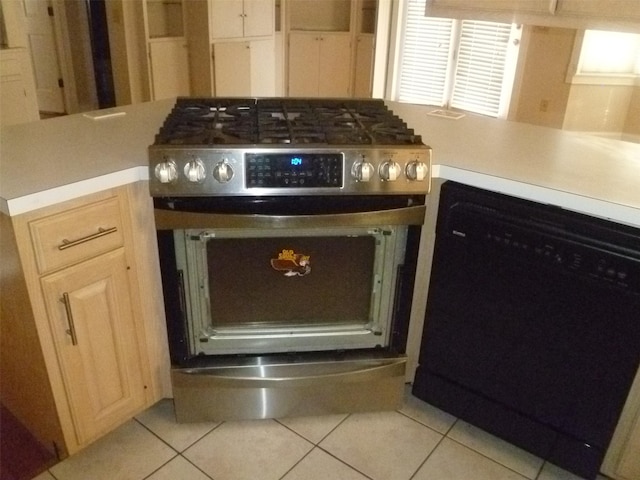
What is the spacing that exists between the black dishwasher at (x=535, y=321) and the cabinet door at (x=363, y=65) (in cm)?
443

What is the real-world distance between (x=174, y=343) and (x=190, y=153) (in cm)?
62

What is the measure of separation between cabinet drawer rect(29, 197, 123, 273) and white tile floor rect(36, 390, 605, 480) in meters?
0.69

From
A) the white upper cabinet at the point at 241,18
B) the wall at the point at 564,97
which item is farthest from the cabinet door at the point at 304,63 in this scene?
the wall at the point at 564,97

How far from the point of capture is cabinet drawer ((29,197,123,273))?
4.21 feet

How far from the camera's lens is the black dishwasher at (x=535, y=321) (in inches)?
53.6

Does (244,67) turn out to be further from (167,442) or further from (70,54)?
(167,442)

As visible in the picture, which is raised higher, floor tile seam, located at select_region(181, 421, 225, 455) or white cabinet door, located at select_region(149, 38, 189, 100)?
white cabinet door, located at select_region(149, 38, 189, 100)


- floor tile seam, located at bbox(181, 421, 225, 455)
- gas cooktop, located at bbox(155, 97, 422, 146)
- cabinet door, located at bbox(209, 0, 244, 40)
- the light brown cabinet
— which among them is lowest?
floor tile seam, located at bbox(181, 421, 225, 455)

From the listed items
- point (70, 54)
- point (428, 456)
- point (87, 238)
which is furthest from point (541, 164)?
point (70, 54)

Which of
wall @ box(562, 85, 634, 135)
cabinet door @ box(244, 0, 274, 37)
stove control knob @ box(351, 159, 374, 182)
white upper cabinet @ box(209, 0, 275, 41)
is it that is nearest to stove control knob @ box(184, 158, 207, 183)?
stove control knob @ box(351, 159, 374, 182)

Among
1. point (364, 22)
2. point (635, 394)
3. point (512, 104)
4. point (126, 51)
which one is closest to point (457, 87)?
point (512, 104)

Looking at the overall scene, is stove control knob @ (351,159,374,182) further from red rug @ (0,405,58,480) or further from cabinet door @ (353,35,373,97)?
cabinet door @ (353,35,373,97)

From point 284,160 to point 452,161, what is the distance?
1.63 feet

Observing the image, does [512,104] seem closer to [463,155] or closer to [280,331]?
[463,155]
